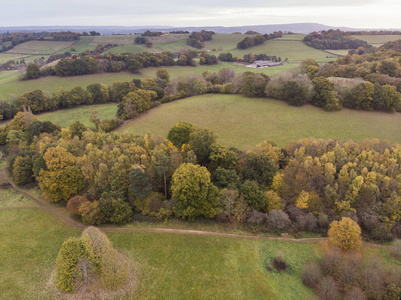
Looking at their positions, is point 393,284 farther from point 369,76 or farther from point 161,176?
point 369,76

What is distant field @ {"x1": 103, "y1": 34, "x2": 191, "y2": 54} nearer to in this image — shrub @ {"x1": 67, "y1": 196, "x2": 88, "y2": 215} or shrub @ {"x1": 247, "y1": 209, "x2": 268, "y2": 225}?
shrub @ {"x1": 67, "y1": 196, "x2": 88, "y2": 215}

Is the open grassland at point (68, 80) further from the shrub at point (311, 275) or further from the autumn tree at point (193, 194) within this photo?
the shrub at point (311, 275)

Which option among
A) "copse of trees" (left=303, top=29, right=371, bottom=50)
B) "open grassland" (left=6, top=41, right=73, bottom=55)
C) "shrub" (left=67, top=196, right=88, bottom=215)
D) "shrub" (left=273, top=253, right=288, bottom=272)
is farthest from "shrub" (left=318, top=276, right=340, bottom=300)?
"open grassland" (left=6, top=41, right=73, bottom=55)

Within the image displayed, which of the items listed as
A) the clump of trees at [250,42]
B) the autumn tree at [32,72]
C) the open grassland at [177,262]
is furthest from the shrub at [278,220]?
the clump of trees at [250,42]

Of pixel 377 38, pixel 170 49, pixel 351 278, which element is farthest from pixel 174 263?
pixel 377 38

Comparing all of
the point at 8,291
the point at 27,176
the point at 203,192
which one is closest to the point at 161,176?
the point at 203,192

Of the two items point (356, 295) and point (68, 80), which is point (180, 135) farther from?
point (68, 80)

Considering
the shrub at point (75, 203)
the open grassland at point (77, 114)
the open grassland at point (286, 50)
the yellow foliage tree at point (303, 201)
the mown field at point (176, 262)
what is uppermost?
the open grassland at point (286, 50)
